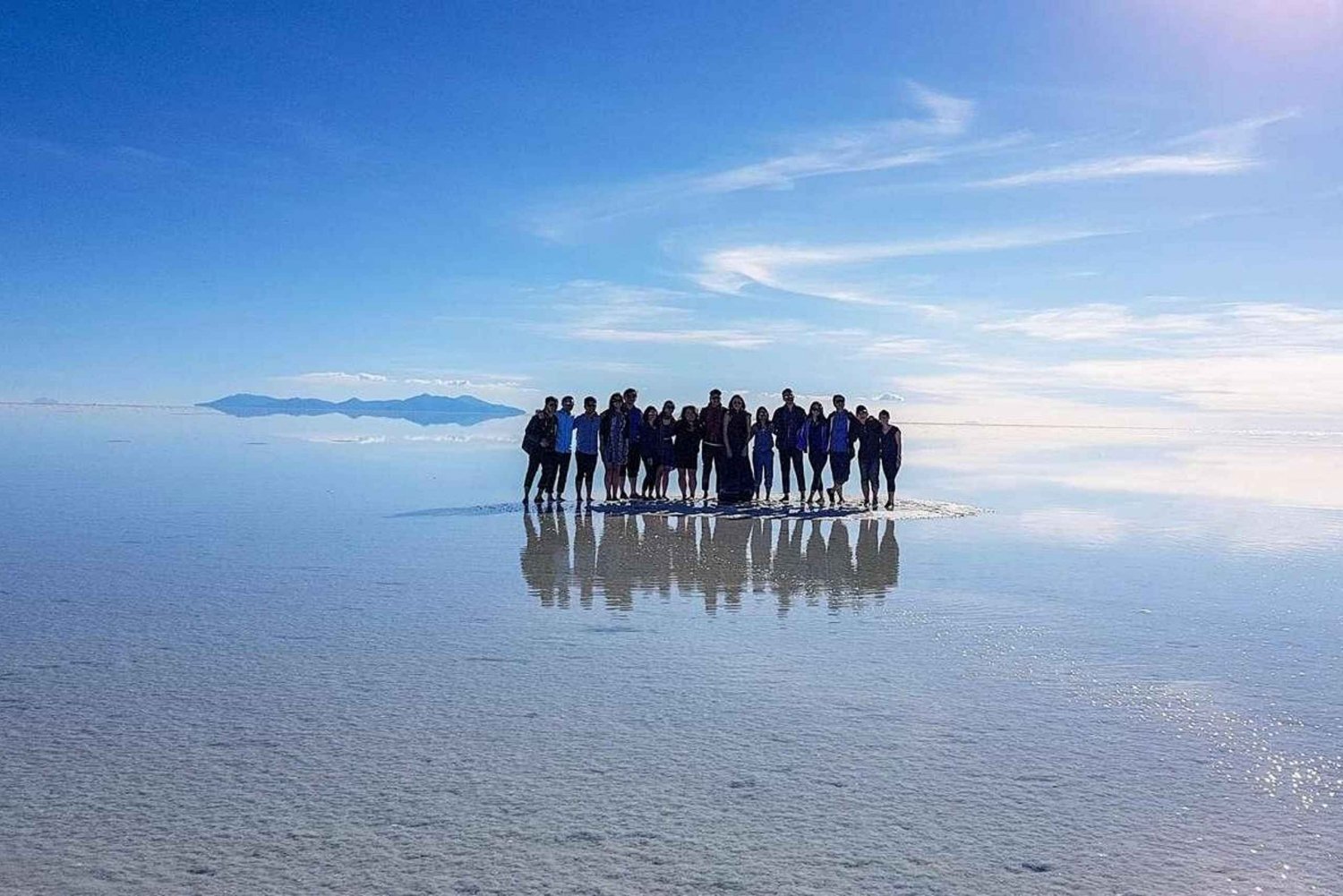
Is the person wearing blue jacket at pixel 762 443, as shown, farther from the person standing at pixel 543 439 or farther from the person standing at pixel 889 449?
the person standing at pixel 543 439

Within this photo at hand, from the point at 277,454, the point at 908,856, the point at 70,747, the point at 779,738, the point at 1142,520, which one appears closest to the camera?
the point at 908,856

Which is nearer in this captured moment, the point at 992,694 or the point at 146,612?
the point at 992,694

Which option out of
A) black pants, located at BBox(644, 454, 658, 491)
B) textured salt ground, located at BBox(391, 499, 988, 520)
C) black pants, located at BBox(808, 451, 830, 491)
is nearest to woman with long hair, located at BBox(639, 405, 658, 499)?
black pants, located at BBox(644, 454, 658, 491)

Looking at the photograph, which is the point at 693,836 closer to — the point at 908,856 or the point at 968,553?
the point at 908,856

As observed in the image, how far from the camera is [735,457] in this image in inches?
799

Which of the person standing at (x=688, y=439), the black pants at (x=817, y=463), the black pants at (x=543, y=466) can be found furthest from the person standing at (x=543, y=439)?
the black pants at (x=817, y=463)

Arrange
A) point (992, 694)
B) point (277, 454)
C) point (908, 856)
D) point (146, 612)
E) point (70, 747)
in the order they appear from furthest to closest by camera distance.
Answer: point (277, 454), point (146, 612), point (992, 694), point (70, 747), point (908, 856)

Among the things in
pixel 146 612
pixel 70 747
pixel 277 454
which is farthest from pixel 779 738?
pixel 277 454

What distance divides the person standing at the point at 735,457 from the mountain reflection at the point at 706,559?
2344mm

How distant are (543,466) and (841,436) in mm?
5496

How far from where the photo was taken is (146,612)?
9.12m

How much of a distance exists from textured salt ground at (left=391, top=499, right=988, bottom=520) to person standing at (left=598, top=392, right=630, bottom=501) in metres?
0.78

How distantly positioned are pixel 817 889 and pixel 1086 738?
8.44ft

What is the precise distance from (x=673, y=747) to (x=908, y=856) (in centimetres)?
161
